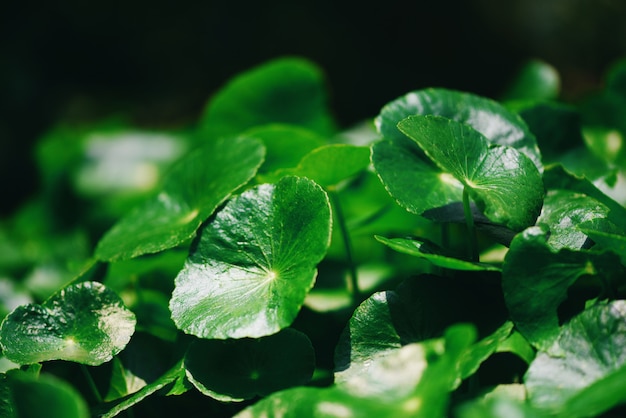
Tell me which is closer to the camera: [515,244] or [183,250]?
[515,244]

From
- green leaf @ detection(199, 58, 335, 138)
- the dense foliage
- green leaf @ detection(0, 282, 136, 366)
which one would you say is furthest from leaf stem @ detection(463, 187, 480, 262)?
green leaf @ detection(199, 58, 335, 138)

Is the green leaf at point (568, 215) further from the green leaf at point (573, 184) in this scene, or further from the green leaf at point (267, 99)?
the green leaf at point (267, 99)

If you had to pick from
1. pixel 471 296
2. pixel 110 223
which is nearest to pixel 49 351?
pixel 471 296

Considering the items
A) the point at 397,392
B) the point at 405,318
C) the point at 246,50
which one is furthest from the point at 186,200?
the point at 246,50

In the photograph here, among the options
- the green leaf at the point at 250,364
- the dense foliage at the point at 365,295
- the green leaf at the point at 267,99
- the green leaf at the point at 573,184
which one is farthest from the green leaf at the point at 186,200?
the green leaf at the point at 573,184

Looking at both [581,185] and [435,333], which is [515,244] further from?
[581,185]
